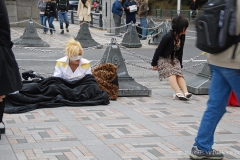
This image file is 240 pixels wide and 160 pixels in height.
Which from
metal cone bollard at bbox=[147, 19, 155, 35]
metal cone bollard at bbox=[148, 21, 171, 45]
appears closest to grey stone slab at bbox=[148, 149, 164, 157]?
metal cone bollard at bbox=[148, 21, 171, 45]

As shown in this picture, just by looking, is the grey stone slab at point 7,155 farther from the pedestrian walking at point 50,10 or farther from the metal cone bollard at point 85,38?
the pedestrian walking at point 50,10

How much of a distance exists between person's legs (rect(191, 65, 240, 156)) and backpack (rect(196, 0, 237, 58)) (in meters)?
0.25

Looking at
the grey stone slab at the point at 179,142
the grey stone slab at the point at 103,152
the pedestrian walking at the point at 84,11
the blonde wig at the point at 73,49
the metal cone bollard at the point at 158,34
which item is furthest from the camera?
the pedestrian walking at the point at 84,11

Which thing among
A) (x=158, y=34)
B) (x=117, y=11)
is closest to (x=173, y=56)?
(x=158, y=34)

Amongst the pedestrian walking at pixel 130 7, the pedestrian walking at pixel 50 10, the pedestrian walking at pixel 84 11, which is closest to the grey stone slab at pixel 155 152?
the pedestrian walking at pixel 130 7

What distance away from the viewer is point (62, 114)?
705cm

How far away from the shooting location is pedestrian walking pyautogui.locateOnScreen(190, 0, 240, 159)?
466 cm

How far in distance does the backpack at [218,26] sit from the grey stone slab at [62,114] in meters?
2.64

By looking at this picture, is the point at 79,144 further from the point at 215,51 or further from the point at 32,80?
the point at 32,80

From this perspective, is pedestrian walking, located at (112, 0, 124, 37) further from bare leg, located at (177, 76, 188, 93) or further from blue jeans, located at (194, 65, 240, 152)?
blue jeans, located at (194, 65, 240, 152)

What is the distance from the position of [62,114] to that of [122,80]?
6.18 feet

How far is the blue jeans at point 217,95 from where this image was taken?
15.5ft

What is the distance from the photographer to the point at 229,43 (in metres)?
Result: 4.62

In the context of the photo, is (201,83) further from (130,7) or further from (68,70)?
(130,7)
